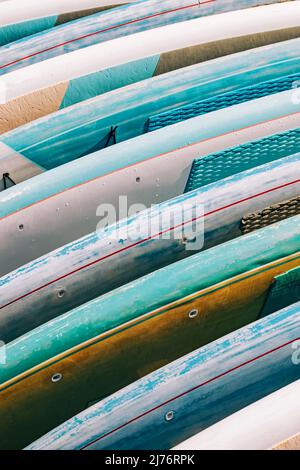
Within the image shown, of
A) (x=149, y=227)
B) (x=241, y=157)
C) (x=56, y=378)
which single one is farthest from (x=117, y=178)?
(x=56, y=378)

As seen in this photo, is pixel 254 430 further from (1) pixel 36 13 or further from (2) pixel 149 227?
(1) pixel 36 13

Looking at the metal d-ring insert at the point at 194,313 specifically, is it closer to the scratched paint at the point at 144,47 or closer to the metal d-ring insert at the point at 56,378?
the metal d-ring insert at the point at 56,378

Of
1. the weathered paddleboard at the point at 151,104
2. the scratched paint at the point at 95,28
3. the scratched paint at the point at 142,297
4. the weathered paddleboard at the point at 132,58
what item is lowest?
the scratched paint at the point at 142,297

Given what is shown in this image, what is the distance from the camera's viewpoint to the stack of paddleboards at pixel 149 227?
55.5 inches

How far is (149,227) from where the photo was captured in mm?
1625

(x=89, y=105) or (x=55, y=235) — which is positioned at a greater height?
(x=89, y=105)

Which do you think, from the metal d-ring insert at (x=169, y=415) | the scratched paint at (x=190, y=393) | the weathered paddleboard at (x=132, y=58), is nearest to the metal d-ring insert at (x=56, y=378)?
the scratched paint at (x=190, y=393)

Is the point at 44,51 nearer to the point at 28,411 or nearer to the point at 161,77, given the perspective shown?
the point at 161,77

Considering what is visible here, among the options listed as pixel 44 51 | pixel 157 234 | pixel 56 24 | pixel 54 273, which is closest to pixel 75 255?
pixel 54 273

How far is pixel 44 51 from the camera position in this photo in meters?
2.24

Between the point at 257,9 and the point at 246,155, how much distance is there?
0.61 metres

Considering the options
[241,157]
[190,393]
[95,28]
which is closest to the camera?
[190,393]

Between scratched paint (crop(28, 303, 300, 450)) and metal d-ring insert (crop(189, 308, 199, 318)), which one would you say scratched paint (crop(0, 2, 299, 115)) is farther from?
scratched paint (crop(28, 303, 300, 450))

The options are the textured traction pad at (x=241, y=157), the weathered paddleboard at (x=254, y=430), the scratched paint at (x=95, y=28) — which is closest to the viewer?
the weathered paddleboard at (x=254, y=430)
